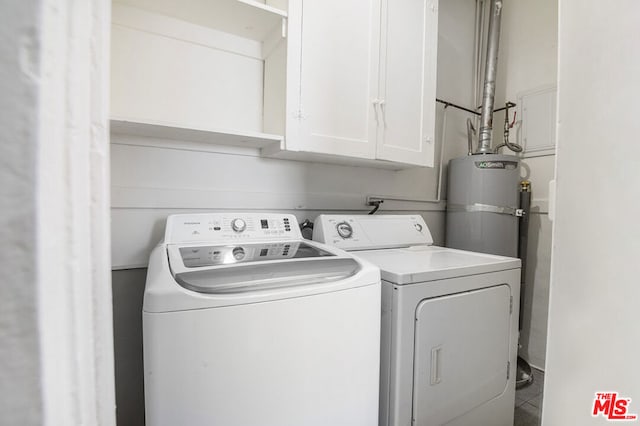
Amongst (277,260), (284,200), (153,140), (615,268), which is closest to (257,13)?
(153,140)

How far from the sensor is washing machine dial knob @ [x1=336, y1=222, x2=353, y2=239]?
1539 millimetres

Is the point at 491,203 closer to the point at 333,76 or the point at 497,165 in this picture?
the point at 497,165

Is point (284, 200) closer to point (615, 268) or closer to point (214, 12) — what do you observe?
point (214, 12)

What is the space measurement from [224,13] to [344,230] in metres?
1.17

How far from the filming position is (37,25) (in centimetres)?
18

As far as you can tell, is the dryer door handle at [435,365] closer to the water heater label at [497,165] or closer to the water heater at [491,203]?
the water heater at [491,203]

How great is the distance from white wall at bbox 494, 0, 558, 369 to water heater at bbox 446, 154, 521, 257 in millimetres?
316

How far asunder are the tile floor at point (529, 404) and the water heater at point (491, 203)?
2.96 ft

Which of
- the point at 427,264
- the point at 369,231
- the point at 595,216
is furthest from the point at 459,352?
the point at 595,216

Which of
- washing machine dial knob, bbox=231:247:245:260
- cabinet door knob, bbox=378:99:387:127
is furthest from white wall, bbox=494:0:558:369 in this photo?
washing machine dial knob, bbox=231:247:245:260

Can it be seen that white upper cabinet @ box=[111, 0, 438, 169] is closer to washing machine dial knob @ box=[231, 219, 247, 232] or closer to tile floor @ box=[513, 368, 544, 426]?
washing machine dial knob @ box=[231, 219, 247, 232]

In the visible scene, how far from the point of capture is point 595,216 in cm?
43

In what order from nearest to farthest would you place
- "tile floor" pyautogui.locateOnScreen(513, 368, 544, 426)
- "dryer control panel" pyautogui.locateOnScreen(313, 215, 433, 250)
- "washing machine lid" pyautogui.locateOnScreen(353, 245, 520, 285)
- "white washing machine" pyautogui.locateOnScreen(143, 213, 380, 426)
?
1. "white washing machine" pyautogui.locateOnScreen(143, 213, 380, 426)
2. "washing machine lid" pyautogui.locateOnScreen(353, 245, 520, 285)
3. "dryer control panel" pyautogui.locateOnScreen(313, 215, 433, 250)
4. "tile floor" pyautogui.locateOnScreen(513, 368, 544, 426)

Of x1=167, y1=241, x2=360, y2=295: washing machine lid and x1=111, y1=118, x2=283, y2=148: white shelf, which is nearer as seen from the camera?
x1=167, y1=241, x2=360, y2=295: washing machine lid
